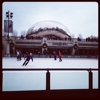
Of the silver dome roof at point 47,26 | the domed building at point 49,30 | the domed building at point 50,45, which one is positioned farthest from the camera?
the silver dome roof at point 47,26

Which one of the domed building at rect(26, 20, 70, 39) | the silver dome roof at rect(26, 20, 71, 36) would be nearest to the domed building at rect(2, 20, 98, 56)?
the domed building at rect(26, 20, 70, 39)

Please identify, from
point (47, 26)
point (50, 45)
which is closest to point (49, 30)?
point (47, 26)

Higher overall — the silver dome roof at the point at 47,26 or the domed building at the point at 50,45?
the silver dome roof at the point at 47,26

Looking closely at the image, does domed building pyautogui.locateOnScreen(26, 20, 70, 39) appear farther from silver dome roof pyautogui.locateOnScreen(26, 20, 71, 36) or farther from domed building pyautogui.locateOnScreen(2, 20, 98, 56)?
domed building pyautogui.locateOnScreen(2, 20, 98, 56)

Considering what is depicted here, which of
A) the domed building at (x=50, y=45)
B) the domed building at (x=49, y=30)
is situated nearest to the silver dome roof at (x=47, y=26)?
the domed building at (x=49, y=30)

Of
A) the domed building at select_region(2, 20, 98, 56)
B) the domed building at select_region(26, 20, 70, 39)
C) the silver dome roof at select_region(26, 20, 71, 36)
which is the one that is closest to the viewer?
the domed building at select_region(2, 20, 98, 56)

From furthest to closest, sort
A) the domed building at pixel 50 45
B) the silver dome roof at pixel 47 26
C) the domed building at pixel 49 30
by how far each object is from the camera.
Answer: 1. the silver dome roof at pixel 47 26
2. the domed building at pixel 49 30
3. the domed building at pixel 50 45

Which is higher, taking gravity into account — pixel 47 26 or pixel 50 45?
pixel 47 26

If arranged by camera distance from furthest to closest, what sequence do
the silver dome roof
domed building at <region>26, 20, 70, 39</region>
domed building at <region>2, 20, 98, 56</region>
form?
the silver dome roof, domed building at <region>26, 20, 70, 39</region>, domed building at <region>2, 20, 98, 56</region>

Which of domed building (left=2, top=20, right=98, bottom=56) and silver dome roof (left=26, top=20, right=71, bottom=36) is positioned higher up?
silver dome roof (left=26, top=20, right=71, bottom=36)

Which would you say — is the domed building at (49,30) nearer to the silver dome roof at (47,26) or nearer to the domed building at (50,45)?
the silver dome roof at (47,26)

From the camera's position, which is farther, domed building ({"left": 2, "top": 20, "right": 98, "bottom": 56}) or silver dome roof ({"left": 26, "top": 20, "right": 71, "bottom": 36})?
silver dome roof ({"left": 26, "top": 20, "right": 71, "bottom": 36})

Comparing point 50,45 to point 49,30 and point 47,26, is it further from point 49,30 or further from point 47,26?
point 47,26
